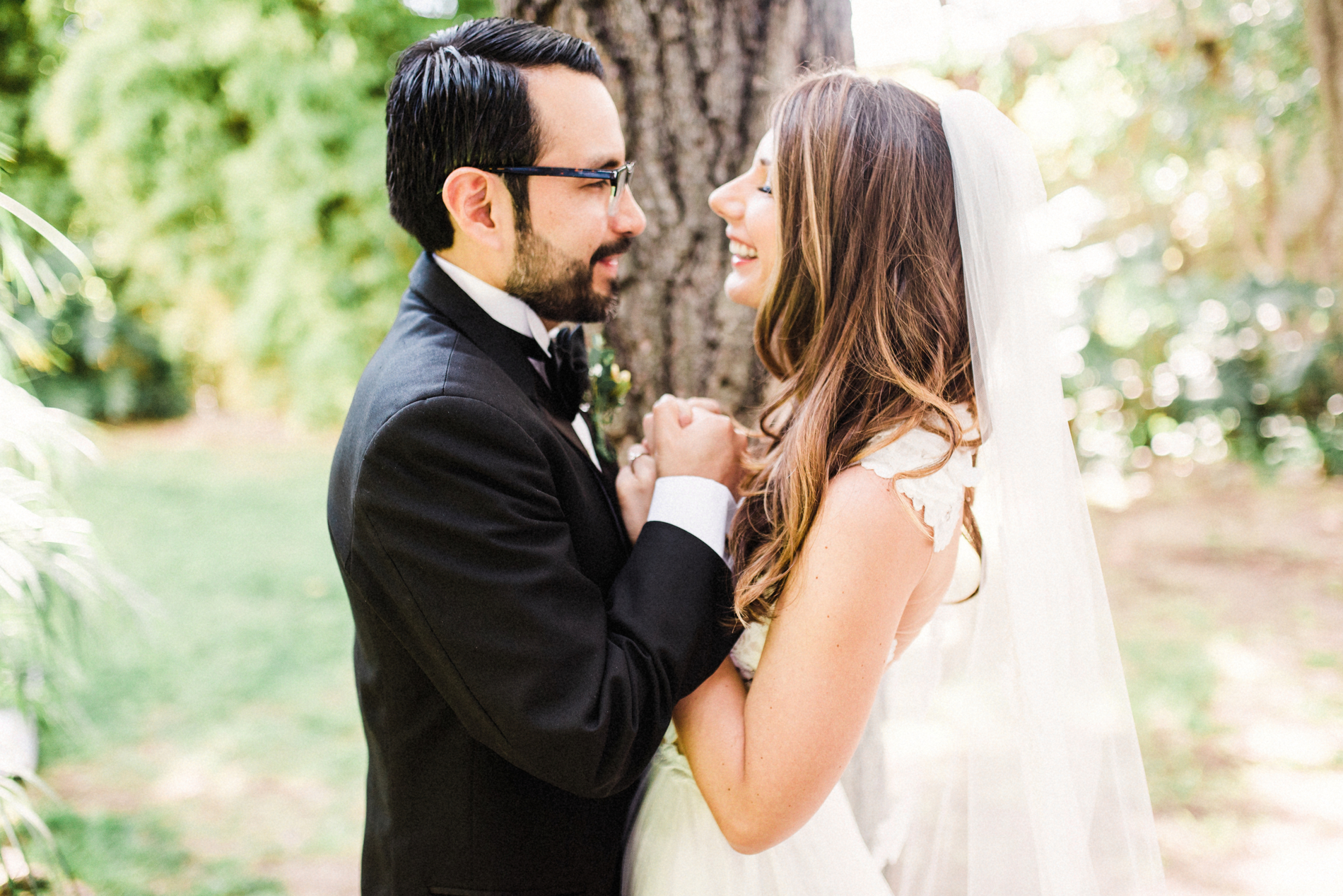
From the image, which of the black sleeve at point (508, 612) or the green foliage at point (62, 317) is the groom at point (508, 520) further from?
the green foliage at point (62, 317)

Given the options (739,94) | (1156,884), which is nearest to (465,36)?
(739,94)

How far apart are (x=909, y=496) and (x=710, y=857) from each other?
2.73 feet

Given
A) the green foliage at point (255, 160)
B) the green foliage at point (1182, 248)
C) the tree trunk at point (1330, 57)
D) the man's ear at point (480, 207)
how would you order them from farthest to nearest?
the green foliage at point (1182, 248)
the green foliage at point (255, 160)
the tree trunk at point (1330, 57)
the man's ear at point (480, 207)

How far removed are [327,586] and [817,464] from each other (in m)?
6.42

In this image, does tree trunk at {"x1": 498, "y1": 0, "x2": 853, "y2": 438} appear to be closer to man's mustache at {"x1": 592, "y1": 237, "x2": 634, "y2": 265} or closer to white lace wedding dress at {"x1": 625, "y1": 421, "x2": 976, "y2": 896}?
man's mustache at {"x1": 592, "y1": 237, "x2": 634, "y2": 265}

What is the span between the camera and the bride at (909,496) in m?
1.59

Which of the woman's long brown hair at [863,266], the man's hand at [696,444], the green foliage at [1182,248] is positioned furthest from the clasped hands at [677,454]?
the green foliage at [1182,248]

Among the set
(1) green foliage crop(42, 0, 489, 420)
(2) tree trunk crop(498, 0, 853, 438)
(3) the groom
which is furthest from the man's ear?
(1) green foliage crop(42, 0, 489, 420)

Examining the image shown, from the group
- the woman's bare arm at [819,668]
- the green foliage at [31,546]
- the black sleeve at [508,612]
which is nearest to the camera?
the black sleeve at [508,612]

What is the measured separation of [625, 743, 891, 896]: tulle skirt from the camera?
5.74 ft

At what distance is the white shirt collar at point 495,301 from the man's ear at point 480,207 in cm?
7

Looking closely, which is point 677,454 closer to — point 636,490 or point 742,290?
point 636,490

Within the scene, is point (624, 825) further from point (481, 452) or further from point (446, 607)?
point (481, 452)

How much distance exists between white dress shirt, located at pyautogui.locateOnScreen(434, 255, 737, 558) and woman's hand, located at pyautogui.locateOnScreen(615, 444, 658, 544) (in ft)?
0.10
